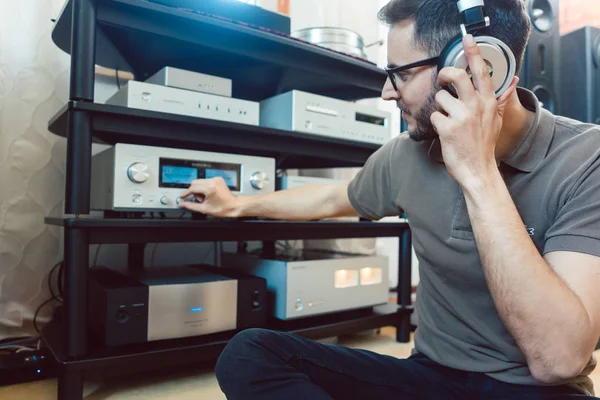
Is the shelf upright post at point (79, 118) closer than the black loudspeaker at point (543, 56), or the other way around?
the shelf upright post at point (79, 118)

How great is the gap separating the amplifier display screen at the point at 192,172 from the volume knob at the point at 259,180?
0.12 ft

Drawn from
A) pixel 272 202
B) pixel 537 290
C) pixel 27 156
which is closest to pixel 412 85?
pixel 537 290

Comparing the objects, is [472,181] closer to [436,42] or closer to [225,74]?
[436,42]

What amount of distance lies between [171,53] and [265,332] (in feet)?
2.81

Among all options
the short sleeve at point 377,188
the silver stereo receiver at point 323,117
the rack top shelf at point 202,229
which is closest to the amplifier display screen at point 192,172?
the rack top shelf at point 202,229

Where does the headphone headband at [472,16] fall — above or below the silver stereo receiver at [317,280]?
above

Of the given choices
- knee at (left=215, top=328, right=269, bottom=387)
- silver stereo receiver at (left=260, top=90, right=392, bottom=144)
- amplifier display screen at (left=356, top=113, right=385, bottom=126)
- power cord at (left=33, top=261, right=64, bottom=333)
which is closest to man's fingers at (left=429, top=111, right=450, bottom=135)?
knee at (left=215, top=328, right=269, bottom=387)

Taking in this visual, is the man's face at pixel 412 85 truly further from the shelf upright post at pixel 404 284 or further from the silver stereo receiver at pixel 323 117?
the shelf upright post at pixel 404 284

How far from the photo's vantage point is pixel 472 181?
622 mm

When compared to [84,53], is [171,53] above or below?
above

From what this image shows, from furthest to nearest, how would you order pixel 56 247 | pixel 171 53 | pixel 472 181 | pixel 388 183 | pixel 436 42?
pixel 56 247
pixel 171 53
pixel 388 183
pixel 436 42
pixel 472 181

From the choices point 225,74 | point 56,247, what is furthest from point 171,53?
point 56,247

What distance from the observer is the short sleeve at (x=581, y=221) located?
1.99 feet

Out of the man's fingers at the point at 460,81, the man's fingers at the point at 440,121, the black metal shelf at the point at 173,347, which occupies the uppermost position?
the man's fingers at the point at 460,81
